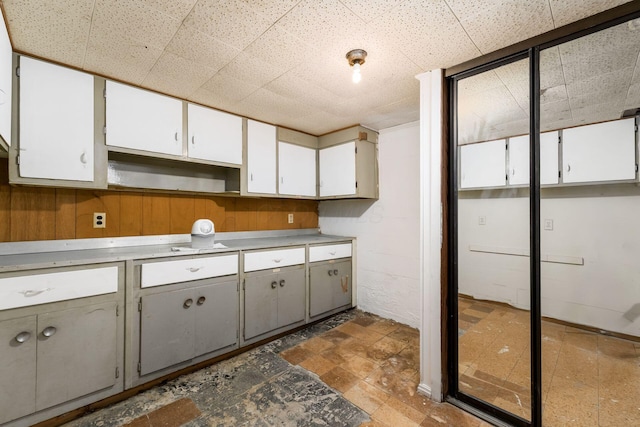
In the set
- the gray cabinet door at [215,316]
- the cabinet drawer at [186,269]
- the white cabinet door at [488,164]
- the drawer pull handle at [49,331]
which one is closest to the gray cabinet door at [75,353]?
the drawer pull handle at [49,331]

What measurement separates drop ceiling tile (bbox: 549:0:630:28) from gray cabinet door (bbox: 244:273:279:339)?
265 centimetres

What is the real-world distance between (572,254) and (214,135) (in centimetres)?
342

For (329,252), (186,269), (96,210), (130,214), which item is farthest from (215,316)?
(329,252)

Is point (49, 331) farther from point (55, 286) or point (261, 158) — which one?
point (261, 158)

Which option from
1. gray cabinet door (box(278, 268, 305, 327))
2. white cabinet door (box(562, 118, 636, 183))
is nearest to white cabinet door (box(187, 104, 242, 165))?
gray cabinet door (box(278, 268, 305, 327))

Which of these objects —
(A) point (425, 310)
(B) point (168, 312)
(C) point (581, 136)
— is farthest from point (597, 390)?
(B) point (168, 312)

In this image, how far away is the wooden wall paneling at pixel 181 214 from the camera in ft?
8.50

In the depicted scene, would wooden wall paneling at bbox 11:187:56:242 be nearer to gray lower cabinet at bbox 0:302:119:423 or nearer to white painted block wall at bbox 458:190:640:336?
gray lower cabinet at bbox 0:302:119:423

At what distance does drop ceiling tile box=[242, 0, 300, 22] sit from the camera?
1283mm

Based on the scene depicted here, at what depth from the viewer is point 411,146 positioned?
2998mm

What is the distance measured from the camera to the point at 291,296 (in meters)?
2.80

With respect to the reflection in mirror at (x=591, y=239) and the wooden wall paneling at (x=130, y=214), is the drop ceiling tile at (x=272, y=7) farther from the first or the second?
the wooden wall paneling at (x=130, y=214)

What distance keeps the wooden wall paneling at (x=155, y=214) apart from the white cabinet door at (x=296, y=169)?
3.82 feet

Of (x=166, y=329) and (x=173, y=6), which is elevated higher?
(x=173, y=6)
